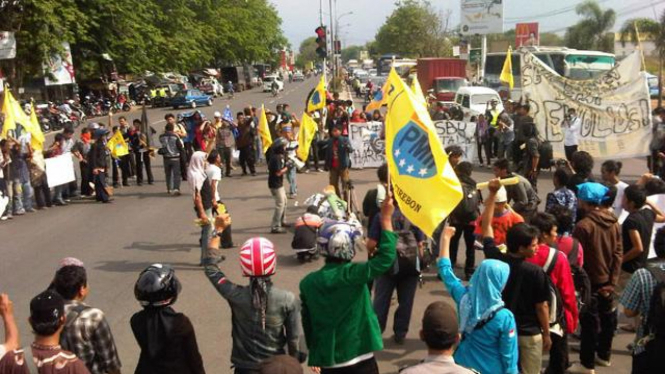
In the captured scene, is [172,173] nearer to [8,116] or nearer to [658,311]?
[8,116]

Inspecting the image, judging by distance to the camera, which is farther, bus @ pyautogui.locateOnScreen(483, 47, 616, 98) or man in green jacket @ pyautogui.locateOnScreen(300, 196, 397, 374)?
bus @ pyautogui.locateOnScreen(483, 47, 616, 98)

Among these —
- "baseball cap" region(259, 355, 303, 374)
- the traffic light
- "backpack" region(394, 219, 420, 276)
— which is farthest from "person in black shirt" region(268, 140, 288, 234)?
the traffic light

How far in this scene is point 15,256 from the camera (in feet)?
34.1

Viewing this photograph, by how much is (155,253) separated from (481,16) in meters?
46.5

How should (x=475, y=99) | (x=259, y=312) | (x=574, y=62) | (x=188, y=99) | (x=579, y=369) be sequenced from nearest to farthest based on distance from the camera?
(x=259, y=312) < (x=579, y=369) < (x=475, y=99) < (x=574, y=62) < (x=188, y=99)

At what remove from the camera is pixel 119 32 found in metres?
42.6

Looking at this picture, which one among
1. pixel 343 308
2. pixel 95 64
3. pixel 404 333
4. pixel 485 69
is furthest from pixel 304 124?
pixel 95 64

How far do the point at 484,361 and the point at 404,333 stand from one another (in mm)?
2490

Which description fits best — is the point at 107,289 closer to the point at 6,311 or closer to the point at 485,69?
the point at 6,311

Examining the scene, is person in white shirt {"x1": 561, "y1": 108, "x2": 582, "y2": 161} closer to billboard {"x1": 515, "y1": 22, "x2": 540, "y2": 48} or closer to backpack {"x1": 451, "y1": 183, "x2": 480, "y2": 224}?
backpack {"x1": 451, "y1": 183, "x2": 480, "y2": 224}

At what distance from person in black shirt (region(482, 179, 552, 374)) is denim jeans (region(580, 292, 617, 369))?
1.22 m

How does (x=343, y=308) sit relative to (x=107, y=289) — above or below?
above

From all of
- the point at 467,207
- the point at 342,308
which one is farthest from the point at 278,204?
the point at 342,308

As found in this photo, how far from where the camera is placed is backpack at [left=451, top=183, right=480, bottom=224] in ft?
27.1
